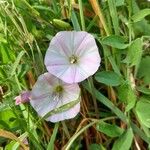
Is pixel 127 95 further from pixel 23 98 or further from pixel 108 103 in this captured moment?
pixel 23 98

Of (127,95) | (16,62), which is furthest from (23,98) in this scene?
(127,95)

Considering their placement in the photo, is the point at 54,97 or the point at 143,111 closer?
the point at 143,111

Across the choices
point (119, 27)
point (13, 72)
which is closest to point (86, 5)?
point (119, 27)

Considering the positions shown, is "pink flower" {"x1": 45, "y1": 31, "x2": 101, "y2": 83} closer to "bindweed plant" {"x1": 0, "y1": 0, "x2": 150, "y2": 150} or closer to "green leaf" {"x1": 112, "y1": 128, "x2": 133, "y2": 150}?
"bindweed plant" {"x1": 0, "y1": 0, "x2": 150, "y2": 150}

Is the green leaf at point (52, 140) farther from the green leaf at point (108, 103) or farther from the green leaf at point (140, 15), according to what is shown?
the green leaf at point (140, 15)

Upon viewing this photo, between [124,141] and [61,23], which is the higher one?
[61,23]

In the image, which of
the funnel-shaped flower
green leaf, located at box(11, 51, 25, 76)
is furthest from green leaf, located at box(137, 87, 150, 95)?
green leaf, located at box(11, 51, 25, 76)

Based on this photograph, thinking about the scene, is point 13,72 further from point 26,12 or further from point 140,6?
point 140,6
